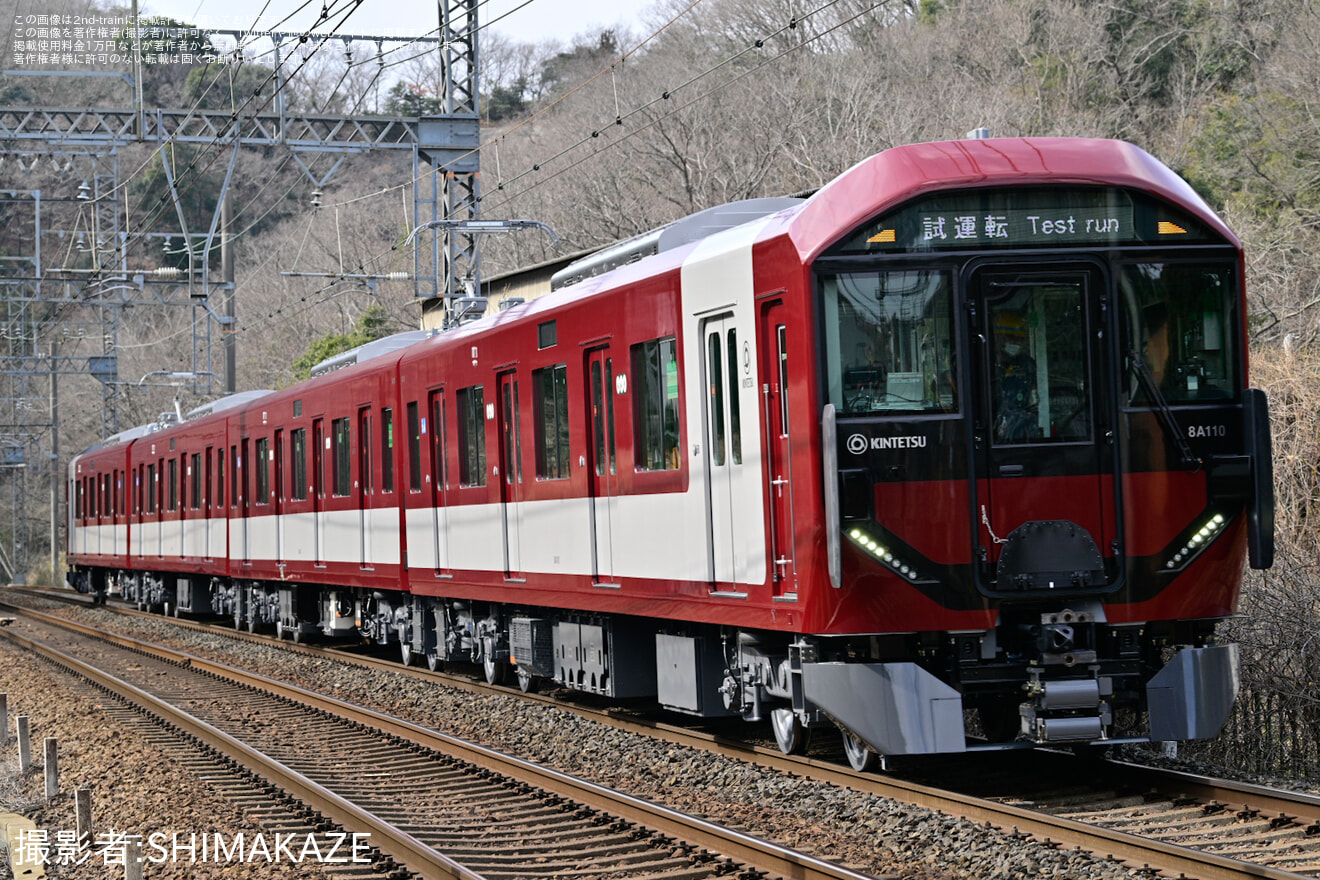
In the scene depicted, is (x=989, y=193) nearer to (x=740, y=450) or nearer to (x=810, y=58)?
(x=740, y=450)

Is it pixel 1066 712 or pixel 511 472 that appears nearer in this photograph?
pixel 1066 712

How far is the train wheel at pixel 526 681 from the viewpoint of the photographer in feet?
46.8

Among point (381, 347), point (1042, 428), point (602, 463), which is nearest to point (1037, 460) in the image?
point (1042, 428)

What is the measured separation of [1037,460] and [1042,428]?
0.58 feet

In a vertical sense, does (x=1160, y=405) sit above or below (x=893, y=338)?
below

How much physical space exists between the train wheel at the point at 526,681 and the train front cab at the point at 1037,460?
5953mm

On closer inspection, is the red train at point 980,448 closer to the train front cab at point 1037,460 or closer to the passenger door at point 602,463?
the train front cab at point 1037,460

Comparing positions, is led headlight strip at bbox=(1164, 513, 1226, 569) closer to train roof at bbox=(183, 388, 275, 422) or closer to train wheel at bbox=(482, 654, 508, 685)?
train wheel at bbox=(482, 654, 508, 685)

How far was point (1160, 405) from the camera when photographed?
8.51m

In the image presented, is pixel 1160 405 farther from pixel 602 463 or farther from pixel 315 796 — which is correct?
pixel 315 796

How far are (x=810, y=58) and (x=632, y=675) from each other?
28.2 metres

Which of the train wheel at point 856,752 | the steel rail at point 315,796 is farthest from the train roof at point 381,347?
the train wheel at point 856,752

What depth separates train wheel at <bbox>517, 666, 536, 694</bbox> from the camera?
46.8 feet

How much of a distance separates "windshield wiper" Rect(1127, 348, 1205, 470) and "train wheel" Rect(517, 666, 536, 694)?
6.92 meters
